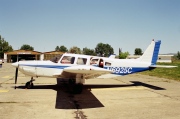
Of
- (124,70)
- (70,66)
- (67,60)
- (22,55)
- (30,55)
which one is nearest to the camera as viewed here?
(70,66)

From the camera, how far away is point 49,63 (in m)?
10.9

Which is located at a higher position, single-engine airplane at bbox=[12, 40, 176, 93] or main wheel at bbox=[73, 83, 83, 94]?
single-engine airplane at bbox=[12, 40, 176, 93]

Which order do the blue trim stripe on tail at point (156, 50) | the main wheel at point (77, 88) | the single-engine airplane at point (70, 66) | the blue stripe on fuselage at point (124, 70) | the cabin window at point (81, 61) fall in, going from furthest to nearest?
the blue trim stripe on tail at point (156, 50)
the blue stripe on fuselage at point (124, 70)
the cabin window at point (81, 61)
the single-engine airplane at point (70, 66)
the main wheel at point (77, 88)

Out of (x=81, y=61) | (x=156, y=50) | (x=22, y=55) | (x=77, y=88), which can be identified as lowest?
(x=77, y=88)

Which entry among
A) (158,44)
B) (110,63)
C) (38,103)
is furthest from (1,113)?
(158,44)

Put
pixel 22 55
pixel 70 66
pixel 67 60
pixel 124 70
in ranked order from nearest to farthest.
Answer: pixel 70 66 < pixel 67 60 < pixel 124 70 < pixel 22 55

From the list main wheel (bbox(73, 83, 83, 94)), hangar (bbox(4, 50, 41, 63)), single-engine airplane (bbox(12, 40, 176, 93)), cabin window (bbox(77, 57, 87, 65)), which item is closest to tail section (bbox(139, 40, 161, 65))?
single-engine airplane (bbox(12, 40, 176, 93))

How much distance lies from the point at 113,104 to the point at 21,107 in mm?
3784

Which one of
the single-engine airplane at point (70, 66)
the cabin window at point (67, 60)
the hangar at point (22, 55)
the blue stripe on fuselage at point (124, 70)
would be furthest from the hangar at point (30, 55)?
the cabin window at point (67, 60)

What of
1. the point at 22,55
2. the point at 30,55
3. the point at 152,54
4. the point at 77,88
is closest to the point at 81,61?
the point at 77,88

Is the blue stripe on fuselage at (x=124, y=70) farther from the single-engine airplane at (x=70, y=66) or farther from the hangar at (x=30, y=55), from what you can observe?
the hangar at (x=30, y=55)

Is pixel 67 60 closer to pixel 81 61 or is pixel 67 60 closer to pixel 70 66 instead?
pixel 70 66

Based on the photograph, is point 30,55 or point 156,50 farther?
point 30,55

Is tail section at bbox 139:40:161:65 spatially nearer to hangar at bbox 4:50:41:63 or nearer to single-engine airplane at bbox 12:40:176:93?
single-engine airplane at bbox 12:40:176:93
